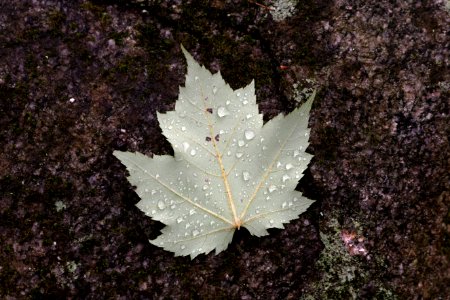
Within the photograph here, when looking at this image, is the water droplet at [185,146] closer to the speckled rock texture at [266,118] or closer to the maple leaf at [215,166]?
the maple leaf at [215,166]

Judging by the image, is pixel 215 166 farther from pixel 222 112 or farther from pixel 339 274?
pixel 339 274

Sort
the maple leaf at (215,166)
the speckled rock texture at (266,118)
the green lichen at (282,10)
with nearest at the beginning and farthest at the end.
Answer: the maple leaf at (215,166)
the speckled rock texture at (266,118)
the green lichen at (282,10)

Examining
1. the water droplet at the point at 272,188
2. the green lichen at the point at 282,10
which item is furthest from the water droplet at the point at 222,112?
the green lichen at the point at 282,10

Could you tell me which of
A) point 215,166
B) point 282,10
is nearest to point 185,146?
point 215,166

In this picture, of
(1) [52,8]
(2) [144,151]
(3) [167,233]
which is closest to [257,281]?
(3) [167,233]

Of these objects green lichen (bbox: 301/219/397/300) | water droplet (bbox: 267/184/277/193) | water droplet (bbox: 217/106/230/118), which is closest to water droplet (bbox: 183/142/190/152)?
water droplet (bbox: 217/106/230/118)

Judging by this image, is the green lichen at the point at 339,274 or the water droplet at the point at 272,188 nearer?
the water droplet at the point at 272,188

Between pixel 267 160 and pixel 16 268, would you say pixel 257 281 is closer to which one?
pixel 267 160

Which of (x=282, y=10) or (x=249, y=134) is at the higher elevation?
(x=282, y=10)
